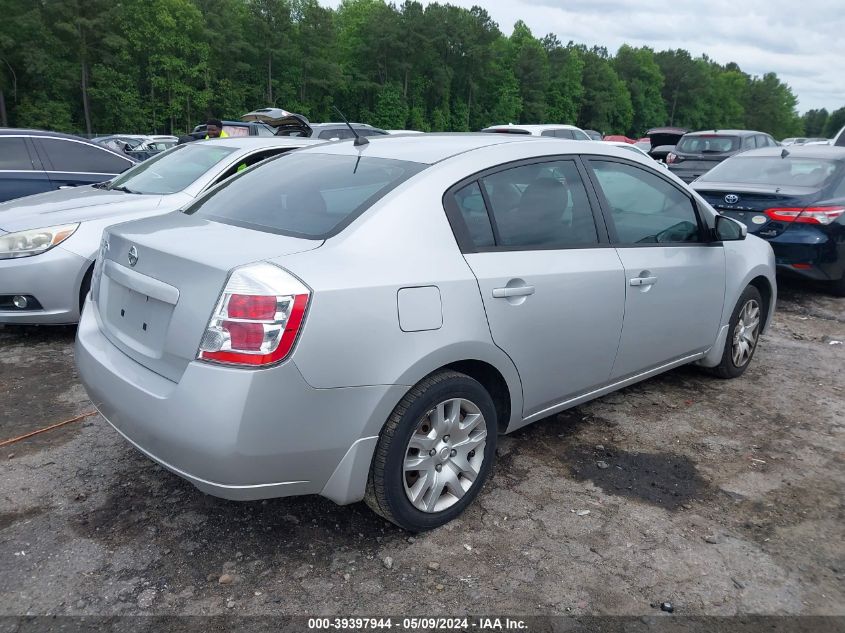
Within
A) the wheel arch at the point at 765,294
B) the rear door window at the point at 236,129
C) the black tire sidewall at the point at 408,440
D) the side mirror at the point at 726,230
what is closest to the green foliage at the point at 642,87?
the rear door window at the point at 236,129

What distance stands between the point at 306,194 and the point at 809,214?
578cm

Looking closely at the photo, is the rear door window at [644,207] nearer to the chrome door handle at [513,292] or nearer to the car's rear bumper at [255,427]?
the chrome door handle at [513,292]

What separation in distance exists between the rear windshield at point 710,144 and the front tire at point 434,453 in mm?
12754

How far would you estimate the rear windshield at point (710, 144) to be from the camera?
14023 millimetres

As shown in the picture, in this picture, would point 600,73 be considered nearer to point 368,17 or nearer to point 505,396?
point 368,17

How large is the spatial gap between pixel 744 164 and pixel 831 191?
47.6 inches

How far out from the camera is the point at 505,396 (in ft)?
10.8

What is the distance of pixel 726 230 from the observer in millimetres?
4391

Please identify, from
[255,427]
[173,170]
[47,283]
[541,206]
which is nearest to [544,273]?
[541,206]

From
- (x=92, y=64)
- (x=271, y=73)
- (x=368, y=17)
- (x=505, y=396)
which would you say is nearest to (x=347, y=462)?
(x=505, y=396)

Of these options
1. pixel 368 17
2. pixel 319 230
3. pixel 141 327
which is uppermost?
pixel 368 17

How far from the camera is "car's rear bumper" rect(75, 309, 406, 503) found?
244 centimetres

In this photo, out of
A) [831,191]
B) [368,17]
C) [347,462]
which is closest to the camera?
[347,462]

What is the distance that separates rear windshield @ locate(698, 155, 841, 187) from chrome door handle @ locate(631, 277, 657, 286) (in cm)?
464
